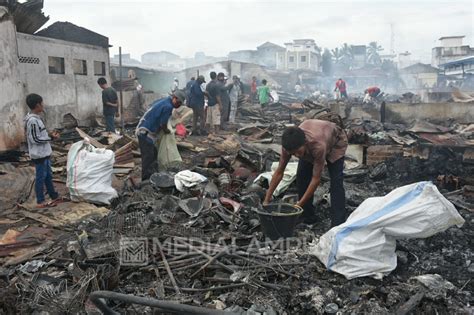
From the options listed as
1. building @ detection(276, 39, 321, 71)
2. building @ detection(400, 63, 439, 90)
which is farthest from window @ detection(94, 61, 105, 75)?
building @ detection(276, 39, 321, 71)

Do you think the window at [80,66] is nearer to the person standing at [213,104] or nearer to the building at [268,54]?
the person standing at [213,104]

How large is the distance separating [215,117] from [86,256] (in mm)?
9815

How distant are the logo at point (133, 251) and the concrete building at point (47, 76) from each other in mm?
6582

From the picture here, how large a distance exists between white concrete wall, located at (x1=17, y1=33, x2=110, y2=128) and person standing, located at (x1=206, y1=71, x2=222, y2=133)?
13.8ft

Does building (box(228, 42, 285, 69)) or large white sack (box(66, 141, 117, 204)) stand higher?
building (box(228, 42, 285, 69))

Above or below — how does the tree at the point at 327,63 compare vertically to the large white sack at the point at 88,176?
above

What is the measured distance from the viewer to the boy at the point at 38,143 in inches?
225

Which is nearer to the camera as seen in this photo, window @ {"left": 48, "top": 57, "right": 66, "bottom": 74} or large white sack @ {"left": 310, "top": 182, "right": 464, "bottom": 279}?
large white sack @ {"left": 310, "top": 182, "right": 464, "bottom": 279}

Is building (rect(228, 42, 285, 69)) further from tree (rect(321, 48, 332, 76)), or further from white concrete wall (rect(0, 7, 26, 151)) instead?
white concrete wall (rect(0, 7, 26, 151))

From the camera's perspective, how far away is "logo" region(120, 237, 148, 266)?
153 inches

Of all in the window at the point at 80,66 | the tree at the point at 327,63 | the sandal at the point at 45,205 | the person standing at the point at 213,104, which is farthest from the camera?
the tree at the point at 327,63

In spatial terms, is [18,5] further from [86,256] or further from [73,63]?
[86,256]

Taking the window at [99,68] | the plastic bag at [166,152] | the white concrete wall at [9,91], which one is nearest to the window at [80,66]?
the window at [99,68]

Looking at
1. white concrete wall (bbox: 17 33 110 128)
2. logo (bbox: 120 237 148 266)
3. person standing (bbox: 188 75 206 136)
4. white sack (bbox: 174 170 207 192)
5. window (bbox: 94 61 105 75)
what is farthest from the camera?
window (bbox: 94 61 105 75)
